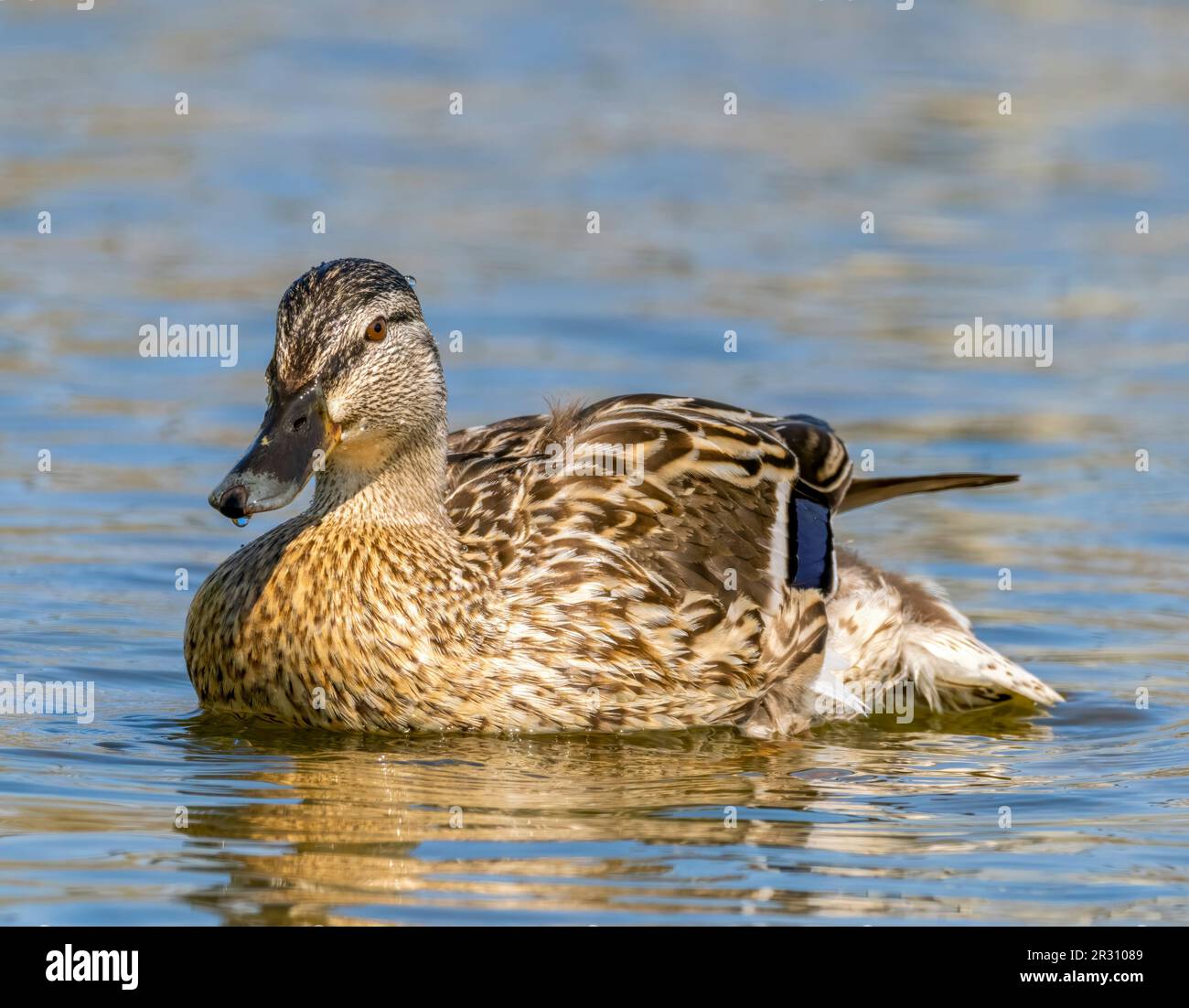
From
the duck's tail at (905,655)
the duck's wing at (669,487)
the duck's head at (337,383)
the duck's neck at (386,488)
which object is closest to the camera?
the duck's head at (337,383)

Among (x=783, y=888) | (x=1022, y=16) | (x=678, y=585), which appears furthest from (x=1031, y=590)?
(x=1022, y=16)

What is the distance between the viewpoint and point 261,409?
54.6ft

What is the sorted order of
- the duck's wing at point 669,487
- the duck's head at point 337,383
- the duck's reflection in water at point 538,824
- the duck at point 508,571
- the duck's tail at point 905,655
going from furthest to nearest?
the duck's tail at point 905,655
the duck's wing at point 669,487
the duck at point 508,571
the duck's head at point 337,383
the duck's reflection in water at point 538,824

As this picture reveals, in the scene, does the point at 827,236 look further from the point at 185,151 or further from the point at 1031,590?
the point at 1031,590

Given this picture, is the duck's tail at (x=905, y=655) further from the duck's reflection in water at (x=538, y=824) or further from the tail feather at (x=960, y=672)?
the duck's reflection in water at (x=538, y=824)

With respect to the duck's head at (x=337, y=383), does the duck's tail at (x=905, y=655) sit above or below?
below

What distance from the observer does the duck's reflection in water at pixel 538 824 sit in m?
8.66

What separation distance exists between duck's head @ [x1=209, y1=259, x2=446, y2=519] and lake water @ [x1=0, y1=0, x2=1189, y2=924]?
1343 mm

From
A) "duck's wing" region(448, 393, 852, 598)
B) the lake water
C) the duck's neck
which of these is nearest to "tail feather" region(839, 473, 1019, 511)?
"duck's wing" region(448, 393, 852, 598)

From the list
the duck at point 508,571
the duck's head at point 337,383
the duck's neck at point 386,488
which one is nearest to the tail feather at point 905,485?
the duck at point 508,571

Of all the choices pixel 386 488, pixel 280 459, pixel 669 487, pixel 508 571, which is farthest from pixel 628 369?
pixel 280 459

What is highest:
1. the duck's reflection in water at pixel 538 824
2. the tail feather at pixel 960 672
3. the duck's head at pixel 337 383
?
the duck's head at pixel 337 383

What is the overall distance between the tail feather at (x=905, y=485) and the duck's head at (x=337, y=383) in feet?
9.02

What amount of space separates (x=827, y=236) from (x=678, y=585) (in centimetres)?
1085
